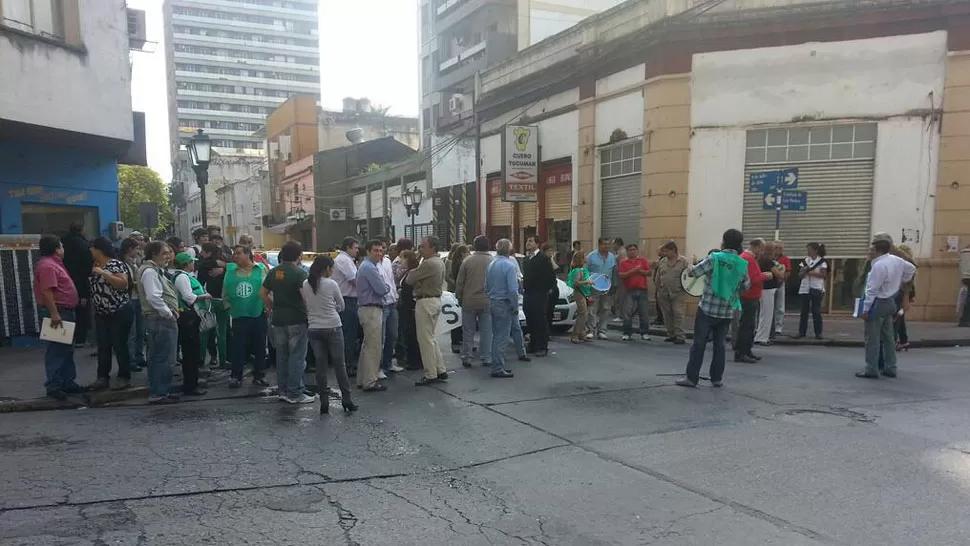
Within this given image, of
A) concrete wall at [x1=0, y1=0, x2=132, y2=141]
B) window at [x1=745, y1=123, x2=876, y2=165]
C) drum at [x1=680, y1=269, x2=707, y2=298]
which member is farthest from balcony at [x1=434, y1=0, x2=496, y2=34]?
drum at [x1=680, y1=269, x2=707, y2=298]

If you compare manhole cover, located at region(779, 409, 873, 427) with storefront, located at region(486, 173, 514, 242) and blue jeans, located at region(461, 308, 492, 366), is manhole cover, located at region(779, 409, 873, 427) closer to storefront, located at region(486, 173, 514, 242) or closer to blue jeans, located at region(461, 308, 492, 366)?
blue jeans, located at region(461, 308, 492, 366)

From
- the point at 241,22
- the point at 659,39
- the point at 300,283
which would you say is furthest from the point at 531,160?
the point at 241,22

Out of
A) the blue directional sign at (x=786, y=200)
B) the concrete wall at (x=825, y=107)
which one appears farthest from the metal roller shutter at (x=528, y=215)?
the blue directional sign at (x=786, y=200)

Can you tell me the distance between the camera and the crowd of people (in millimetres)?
6758

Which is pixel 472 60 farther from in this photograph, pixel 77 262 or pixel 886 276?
pixel 886 276

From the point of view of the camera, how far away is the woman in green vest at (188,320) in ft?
23.4

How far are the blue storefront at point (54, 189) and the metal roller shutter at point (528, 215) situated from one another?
39.6 ft

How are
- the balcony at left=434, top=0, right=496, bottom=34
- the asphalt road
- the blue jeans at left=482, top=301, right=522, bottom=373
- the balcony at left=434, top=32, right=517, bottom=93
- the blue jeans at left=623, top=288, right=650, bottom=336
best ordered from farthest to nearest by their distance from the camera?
the balcony at left=434, top=0, right=496, bottom=34, the balcony at left=434, top=32, right=517, bottom=93, the blue jeans at left=623, top=288, right=650, bottom=336, the blue jeans at left=482, top=301, right=522, bottom=373, the asphalt road

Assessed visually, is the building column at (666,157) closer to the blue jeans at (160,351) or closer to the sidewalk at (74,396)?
the sidewalk at (74,396)

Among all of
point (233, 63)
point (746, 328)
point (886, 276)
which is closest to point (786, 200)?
point (746, 328)

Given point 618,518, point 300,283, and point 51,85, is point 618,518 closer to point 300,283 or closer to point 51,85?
point 300,283

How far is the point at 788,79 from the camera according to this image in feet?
46.5

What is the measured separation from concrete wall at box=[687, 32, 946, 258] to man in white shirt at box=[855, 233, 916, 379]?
22.0 ft

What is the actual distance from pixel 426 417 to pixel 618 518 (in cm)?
284
